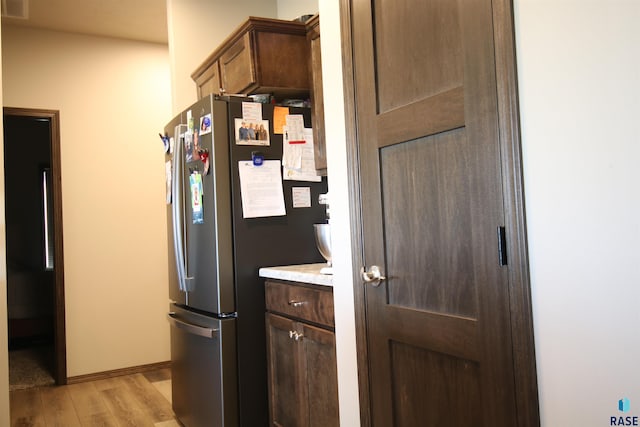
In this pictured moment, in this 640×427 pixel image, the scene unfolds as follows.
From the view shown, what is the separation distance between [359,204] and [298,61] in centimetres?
130

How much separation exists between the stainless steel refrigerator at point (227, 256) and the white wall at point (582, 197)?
158cm

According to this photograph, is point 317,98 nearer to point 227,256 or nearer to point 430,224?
point 227,256

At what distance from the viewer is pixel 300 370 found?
216 cm

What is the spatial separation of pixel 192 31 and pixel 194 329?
1940 millimetres

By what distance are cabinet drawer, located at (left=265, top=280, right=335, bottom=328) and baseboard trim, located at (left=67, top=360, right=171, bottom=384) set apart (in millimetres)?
2229

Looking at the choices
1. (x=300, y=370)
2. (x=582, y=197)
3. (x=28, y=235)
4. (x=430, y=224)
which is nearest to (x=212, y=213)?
(x=300, y=370)

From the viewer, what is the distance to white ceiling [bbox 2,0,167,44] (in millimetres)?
3593

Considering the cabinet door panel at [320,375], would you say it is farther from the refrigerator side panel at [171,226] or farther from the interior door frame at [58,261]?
the interior door frame at [58,261]

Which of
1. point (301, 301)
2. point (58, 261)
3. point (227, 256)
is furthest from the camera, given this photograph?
point (58, 261)

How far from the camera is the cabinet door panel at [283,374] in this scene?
2193mm

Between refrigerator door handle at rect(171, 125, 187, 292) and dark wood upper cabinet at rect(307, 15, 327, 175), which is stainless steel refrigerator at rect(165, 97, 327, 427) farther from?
dark wood upper cabinet at rect(307, 15, 327, 175)

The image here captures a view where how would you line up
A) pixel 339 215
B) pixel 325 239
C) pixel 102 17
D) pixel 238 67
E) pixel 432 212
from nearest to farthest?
pixel 432 212
pixel 339 215
pixel 325 239
pixel 238 67
pixel 102 17

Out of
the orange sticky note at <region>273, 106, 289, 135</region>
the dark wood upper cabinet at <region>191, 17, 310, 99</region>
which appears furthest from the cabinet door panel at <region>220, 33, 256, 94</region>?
the orange sticky note at <region>273, 106, 289, 135</region>

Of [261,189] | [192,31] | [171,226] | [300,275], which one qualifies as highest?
[192,31]
